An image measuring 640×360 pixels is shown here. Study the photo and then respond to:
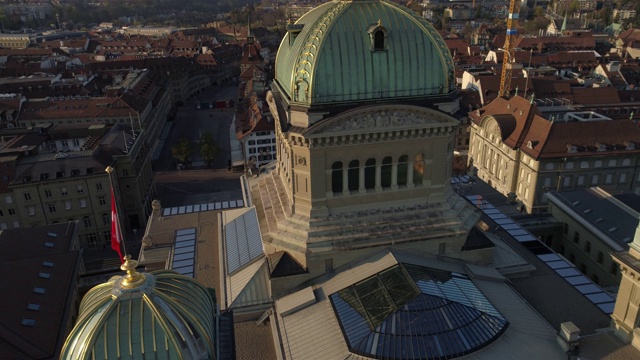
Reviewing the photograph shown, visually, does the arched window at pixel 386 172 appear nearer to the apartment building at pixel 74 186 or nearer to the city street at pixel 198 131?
the apartment building at pixel 74 186

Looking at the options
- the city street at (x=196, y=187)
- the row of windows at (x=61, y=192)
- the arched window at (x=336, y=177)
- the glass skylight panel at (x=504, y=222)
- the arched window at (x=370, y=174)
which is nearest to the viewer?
the arched window at (x=336, y=177)

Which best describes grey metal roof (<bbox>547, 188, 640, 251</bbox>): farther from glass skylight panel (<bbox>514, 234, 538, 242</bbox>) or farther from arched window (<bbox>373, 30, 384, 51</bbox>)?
arched window (<bbox>373, 30, 384, 51</bbox>)

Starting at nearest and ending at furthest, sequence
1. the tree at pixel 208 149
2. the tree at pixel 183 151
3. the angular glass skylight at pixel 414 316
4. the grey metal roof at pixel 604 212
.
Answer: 1. the angular glass skylight at pixel 414 316
2. the grey metal roof at pixel 604 212
3. the tree at pixel 183 151
4. the tree at pixel 208 149

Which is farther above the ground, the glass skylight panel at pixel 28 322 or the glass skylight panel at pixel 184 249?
the glass skylight panel at pixel 184 249

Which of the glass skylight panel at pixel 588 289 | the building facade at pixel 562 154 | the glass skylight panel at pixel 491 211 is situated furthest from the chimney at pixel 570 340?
the building facade at pixel 562 154

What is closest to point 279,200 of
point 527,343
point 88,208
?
point 527,343

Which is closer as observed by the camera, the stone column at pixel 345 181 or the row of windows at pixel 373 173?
the stone column at pixel 345 181

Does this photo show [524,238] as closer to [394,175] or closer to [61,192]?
[394,175]

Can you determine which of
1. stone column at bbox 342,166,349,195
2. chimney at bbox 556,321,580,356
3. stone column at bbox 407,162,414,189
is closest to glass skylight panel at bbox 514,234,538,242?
chimney at bbox 556,321,580,356
